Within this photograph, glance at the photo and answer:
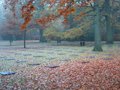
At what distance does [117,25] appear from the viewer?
107ft

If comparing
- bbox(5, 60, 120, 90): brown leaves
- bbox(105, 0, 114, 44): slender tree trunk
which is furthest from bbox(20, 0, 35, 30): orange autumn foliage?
bbox(105, 0, 114, 44): slender tree trunk

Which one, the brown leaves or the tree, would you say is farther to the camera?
the tree

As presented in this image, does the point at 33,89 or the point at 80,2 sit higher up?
the point at 80,2

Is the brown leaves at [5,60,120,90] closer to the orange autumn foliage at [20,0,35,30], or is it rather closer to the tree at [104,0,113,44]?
the orange autumn foliage at [20,0,35,30]

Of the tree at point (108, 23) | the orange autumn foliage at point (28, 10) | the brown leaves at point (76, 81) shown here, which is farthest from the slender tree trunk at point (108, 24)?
the orange autumn foliage at point (28, 10)

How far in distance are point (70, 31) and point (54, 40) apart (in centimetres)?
690

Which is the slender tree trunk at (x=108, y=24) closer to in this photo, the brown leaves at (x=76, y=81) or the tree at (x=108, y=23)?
the tree at (x=108, y=23)

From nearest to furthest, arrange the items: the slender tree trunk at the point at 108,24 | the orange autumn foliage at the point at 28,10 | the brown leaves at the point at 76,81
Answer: the brown leaves at the point at 76,81, the orange autumn foliage at the point at 28,10, the slender tree trunk at the point at 108,24

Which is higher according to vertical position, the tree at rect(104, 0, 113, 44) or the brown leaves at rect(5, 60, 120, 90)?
the tree at rect(104, 0, 113, 44)

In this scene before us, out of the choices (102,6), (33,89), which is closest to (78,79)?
(33,89)

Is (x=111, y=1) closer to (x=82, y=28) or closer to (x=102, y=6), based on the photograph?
(x=102, y=6)

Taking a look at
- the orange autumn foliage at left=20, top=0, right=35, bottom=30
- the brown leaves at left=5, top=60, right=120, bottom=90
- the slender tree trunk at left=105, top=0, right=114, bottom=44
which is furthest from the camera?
the slender tree trunk at left=105, top=0, right=114, bottom=44

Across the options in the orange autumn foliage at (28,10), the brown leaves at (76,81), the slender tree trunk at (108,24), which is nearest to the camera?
the brown leaves at (76,81)

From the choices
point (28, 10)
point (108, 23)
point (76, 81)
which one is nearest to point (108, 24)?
point (108, 23)
